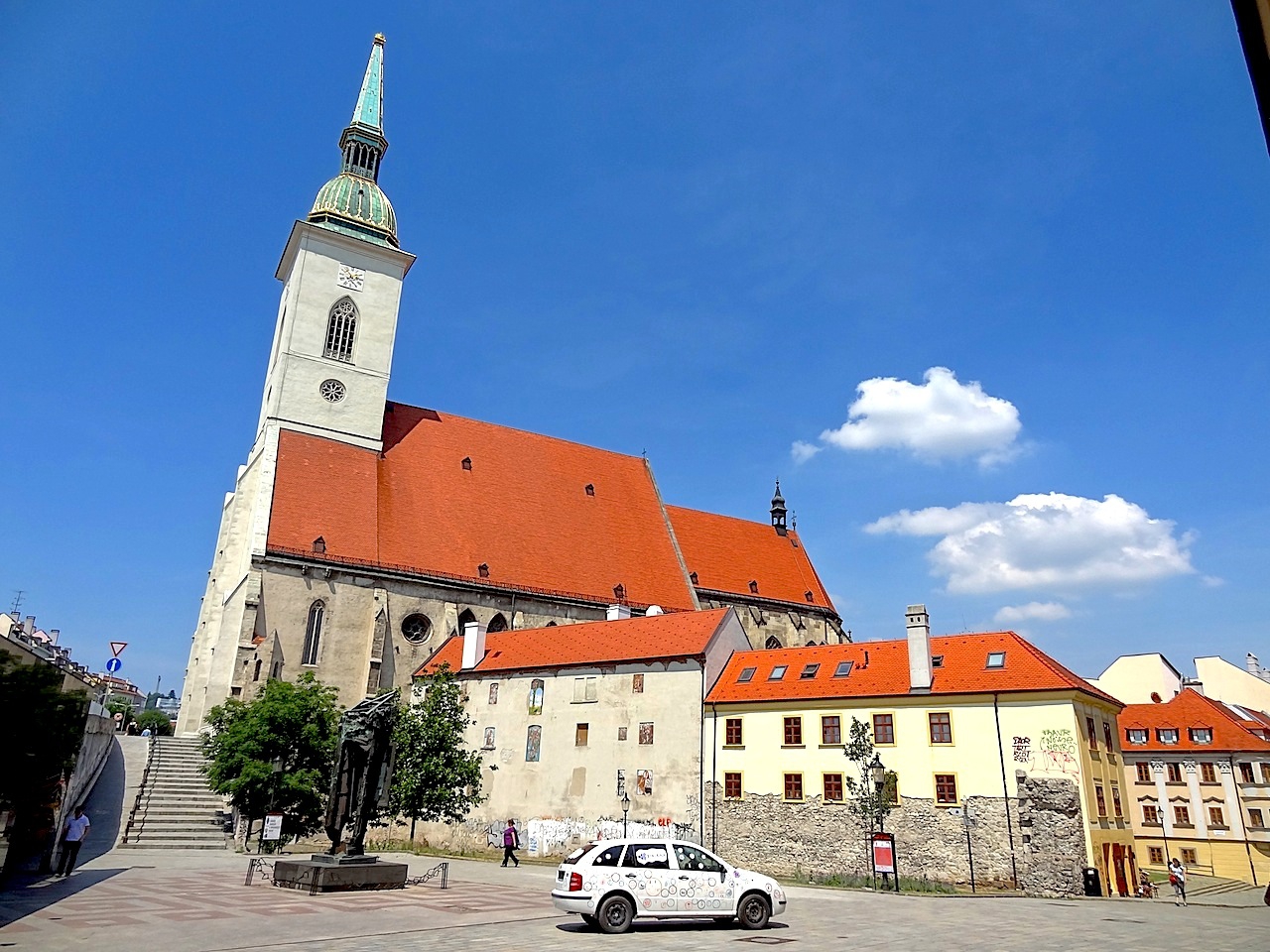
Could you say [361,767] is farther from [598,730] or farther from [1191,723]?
[1191,723]

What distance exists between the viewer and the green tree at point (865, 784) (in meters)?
26.8

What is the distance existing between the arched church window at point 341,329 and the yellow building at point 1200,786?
45.0 metres

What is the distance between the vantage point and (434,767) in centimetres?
3381

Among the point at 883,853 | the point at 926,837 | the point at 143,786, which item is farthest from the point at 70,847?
the point at 926,837

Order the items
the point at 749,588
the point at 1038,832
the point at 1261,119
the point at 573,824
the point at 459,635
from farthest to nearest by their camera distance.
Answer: the point at 749,588 < the point at 459,635 < the point at 573,824 < the point at 1038,832 < the point at 1261,119

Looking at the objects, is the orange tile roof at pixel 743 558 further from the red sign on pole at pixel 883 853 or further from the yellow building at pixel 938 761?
the red sign on pole at pixel 883 853

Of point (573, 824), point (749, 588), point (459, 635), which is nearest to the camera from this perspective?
point (573, 824)

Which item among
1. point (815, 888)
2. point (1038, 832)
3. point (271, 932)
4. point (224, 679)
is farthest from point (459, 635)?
point (271, 932)

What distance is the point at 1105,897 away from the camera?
947 inches

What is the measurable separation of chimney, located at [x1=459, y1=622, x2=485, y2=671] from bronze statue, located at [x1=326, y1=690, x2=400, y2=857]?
67.3 feet

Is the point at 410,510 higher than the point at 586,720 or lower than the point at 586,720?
higher

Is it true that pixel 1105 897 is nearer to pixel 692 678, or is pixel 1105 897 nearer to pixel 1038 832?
pixel 1038 832

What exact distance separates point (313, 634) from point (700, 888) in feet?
98.5

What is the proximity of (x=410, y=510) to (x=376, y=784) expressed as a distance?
93.5 ft
